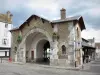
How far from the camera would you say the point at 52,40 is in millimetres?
24719

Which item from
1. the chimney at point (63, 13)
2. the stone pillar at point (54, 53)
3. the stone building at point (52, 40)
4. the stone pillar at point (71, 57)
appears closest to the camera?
the stone pillar at point (71, 57)

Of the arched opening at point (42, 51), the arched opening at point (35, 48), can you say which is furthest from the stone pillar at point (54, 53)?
the arched opening at point (42, 51)

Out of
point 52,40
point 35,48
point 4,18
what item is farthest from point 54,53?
point 4,18

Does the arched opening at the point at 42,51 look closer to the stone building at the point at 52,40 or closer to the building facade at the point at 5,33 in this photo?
the stone building at the point at 52,40

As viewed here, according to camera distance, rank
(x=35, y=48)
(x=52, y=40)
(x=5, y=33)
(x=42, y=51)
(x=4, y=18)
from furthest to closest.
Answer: (x=4, y=18)
(x=5, y=33)
(x=42, y=51)
(x=35, y=48)
(x=52, y=40)

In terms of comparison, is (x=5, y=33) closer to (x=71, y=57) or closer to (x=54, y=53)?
(x=54, y=53)

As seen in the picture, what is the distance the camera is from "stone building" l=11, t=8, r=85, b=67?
23209 millimetres

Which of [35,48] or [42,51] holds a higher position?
[35,48]

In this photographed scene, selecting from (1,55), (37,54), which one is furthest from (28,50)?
(1,55)

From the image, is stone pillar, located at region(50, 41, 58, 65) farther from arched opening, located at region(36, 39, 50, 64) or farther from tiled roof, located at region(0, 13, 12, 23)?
tiled roof, located at region(0, 13, 12, 23)

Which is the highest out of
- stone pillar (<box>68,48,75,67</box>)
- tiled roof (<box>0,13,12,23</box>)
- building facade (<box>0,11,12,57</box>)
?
tiled roof (<box>0,13,12,23</box>)

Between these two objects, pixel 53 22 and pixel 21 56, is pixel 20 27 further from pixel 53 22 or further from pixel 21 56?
pixel 53 22

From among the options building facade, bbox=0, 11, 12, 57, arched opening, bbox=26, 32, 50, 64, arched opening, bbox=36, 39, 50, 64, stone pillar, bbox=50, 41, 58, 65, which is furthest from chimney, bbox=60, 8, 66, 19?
building facade, bbox=0, 11, 12, 57

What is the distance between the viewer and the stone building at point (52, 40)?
2321cm
